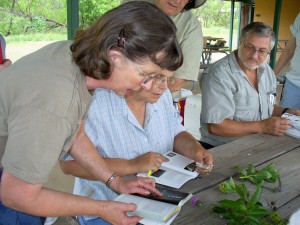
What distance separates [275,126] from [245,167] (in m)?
0.60

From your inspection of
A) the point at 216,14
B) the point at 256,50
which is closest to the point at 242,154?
the point at 256,50

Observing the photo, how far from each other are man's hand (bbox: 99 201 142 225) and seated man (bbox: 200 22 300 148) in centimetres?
116

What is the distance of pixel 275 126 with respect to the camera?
224 cm

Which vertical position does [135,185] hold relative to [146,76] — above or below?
below

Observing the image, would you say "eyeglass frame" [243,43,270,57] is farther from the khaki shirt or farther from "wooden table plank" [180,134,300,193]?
the khaki shirt

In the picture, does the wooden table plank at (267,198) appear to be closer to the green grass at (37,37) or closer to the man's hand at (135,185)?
the man's hand at (135,185)

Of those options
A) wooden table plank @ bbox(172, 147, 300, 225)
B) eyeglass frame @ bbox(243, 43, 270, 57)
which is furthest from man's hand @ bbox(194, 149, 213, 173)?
eyeglass frame @ bbox(243, 43, 270, 57)

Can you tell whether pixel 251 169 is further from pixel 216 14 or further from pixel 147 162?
pixel 216 14

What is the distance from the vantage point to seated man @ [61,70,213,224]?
1.62 m

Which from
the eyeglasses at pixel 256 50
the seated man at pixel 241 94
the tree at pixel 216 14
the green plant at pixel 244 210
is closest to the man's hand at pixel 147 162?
the green plant at pixel 244 210

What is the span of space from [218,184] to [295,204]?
12.1 inches

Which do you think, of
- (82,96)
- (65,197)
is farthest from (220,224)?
(82,96)

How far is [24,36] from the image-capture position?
26.0 feet

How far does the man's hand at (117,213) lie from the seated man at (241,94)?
1161 millimetres
